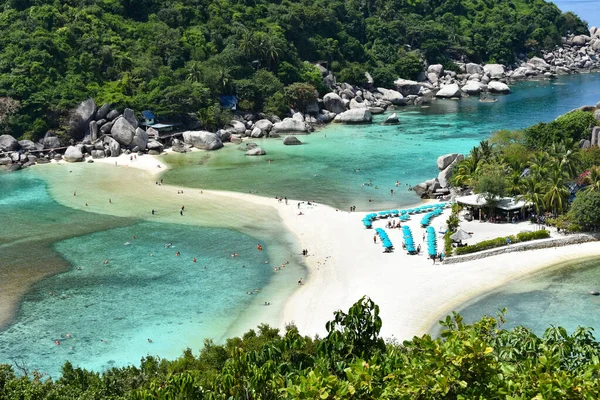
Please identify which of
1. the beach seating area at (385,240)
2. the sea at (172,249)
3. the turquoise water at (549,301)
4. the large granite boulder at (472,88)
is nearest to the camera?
the turquoise water at (549,301)

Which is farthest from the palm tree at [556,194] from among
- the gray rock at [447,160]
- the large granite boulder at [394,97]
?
the large granite boulder at [394,97]

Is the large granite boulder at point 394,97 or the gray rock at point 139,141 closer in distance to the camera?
the gray rock at point 139,141

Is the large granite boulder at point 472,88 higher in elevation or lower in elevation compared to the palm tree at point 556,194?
higher

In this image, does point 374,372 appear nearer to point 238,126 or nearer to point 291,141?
point 291,141

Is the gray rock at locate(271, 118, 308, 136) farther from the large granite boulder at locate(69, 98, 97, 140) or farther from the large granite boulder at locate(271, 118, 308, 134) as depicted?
the large granite boulder at locate(69, 98, 97, 140)

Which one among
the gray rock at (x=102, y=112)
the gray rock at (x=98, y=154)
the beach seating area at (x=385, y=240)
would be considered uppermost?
the gray rock at (x=102, y=112)

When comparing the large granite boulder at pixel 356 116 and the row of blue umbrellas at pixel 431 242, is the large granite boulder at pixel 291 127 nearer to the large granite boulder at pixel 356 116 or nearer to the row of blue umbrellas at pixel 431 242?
the large granite boulder at pixel 356 116

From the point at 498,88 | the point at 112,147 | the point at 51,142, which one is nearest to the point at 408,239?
the point at 112,147

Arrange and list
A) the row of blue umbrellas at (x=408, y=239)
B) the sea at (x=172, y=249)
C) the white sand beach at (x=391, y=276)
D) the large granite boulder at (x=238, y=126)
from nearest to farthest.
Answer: the sea at (x=172, y=249), the white sand beach at (x=391, y=276), the row of blue umbrellas at (x=408, y=239), the large granite boulder at (x=238, y=126)

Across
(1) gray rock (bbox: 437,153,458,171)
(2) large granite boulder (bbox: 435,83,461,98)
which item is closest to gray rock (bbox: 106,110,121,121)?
(1) gray rock (bbox: 437,153,458,171)
